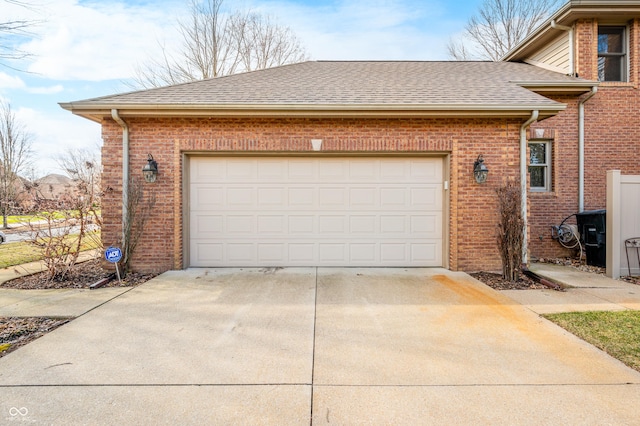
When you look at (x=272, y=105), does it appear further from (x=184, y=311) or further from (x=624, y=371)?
(x=624, y=371)

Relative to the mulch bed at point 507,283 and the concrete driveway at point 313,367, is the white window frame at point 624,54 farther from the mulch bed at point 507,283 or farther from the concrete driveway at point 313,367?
the concrete driveway at point 313,367

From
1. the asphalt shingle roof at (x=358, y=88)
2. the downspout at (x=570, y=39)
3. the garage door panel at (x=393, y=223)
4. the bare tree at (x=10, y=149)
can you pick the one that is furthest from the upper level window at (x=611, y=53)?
the bare tree at (x=10, y=149)

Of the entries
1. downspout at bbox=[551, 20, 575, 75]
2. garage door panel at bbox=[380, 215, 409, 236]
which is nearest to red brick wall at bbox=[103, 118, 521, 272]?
garage door panel at bbox=[380, 215, 409, 236]

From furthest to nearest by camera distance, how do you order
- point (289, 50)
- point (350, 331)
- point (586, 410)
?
point (289, 50) < point (350, 331) < point (586, 410)

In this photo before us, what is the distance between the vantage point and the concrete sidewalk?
15.1 feet

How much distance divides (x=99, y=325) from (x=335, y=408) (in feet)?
10.0

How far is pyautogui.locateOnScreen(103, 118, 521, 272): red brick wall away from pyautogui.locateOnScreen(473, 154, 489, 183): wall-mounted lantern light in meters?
0.11

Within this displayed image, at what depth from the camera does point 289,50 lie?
1856 centimetres

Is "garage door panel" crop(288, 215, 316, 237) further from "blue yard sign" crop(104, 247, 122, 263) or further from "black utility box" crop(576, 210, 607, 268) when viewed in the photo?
"black utility box" crop(576, 210, 607, 268)

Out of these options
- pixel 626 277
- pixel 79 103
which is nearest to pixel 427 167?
pixel 626 277

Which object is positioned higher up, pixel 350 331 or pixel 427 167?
pixel 427 167

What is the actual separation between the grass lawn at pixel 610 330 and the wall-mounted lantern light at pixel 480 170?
2.87 m

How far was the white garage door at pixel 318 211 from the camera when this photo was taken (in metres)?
6.86

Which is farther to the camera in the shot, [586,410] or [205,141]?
[205,141]
